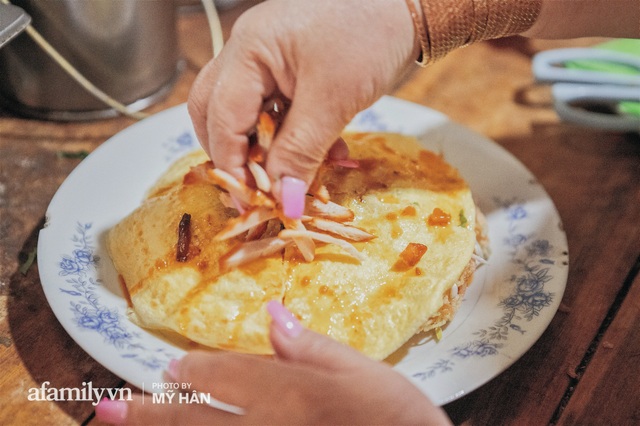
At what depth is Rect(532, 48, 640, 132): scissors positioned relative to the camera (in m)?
2.66

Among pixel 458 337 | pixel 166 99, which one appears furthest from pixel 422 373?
pixel 166 99

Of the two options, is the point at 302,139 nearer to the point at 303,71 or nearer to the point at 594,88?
the point at 303,71

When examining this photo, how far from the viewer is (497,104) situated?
300 centimetres

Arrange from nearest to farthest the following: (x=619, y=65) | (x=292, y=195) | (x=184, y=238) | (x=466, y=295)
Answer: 1. (x=292, y=195)
2. (x=184, y=238)
3. (x=466, y=295)
4. (x=619, y=65)

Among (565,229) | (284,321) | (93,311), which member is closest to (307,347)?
(284,321)

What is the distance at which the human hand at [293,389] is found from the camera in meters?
1.36

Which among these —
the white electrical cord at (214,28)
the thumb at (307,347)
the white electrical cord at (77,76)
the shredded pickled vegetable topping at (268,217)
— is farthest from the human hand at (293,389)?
the white electrical cord at (214,28)

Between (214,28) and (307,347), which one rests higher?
(307,347)

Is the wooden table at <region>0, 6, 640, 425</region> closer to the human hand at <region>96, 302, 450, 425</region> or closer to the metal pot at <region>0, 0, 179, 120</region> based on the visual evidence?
the metal pot at <region>0, 0, 179, 120</region>

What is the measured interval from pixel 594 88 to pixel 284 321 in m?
1.94

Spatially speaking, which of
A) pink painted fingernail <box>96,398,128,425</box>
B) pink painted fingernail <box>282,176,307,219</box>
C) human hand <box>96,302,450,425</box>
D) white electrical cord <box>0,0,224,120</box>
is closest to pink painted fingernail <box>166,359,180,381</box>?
human hand <box>96,302,450,425</box>

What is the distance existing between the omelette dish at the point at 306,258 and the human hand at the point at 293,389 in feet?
0.55

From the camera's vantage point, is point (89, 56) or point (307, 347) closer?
point (307, 347)

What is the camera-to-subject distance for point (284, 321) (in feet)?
4.92
